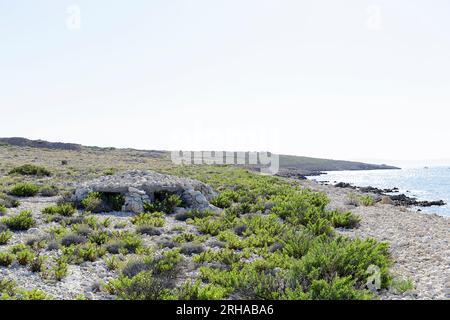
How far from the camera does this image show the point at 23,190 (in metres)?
21.4

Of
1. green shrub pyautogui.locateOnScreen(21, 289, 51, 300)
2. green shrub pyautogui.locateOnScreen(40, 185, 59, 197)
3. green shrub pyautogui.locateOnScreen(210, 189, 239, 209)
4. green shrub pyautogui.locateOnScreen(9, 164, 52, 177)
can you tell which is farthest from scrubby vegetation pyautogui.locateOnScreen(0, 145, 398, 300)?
green shrub pyautogui.locateOnScreen(9, 164, 52, 177)

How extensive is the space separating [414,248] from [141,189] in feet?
43.7

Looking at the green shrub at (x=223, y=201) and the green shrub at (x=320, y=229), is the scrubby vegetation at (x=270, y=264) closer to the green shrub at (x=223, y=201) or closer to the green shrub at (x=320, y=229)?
the green shrub at (x=320, y=229)

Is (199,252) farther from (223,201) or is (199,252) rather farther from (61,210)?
(223,201)

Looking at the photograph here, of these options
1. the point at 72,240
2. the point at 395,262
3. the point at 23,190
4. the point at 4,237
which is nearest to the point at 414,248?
the point at 395,262

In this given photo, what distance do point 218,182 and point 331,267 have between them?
21.5 metres

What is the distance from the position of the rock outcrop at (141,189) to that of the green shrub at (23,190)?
10.2ft

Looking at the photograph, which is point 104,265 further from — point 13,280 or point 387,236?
point 387,236

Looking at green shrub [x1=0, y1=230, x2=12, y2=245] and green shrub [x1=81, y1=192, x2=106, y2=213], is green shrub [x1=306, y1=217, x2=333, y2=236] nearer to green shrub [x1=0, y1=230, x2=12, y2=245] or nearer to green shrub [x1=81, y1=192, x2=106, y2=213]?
green shrub [x1=81, y1=192, x2=106, y2=213]

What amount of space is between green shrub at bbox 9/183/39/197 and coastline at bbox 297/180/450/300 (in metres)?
16.8

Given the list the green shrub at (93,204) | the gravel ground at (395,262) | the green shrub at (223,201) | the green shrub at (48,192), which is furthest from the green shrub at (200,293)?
the green shrub at (48,192)

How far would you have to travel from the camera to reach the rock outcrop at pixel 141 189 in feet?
63.2
